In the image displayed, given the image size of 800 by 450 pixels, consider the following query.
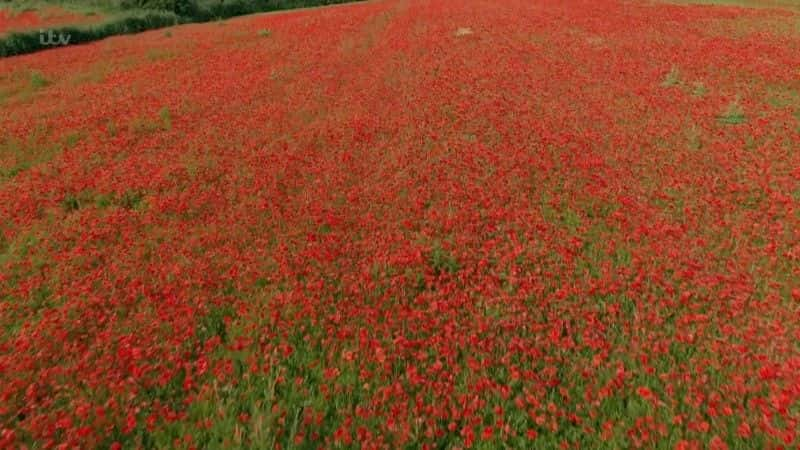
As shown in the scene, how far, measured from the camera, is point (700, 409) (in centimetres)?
392

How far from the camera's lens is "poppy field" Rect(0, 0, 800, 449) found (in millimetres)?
3939

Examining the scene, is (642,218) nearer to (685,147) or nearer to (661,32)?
(685,147)

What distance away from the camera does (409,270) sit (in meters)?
6.03

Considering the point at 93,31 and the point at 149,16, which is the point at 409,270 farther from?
the point at 149,16

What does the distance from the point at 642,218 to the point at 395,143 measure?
5672mm

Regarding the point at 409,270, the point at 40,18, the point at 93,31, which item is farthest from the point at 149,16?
the point at 409,270

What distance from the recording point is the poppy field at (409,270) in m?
3.94

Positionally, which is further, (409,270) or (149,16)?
(149,16)

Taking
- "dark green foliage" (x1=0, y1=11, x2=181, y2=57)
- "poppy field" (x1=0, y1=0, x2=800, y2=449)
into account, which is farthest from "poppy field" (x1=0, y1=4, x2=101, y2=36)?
"poppy field" (x1=0, y1=0, x2=800, y2=449)

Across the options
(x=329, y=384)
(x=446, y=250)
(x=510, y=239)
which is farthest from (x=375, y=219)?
(x=329, y=384)

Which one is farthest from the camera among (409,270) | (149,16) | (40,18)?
(149,16)

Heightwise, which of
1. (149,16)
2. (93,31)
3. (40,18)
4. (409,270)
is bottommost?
(409,270)

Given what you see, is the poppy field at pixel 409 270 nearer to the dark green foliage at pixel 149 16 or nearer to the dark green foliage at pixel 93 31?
the dark green foliage at pixel 93 31

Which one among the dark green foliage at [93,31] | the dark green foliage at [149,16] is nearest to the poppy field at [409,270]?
the dark green foliage at [93,31]
